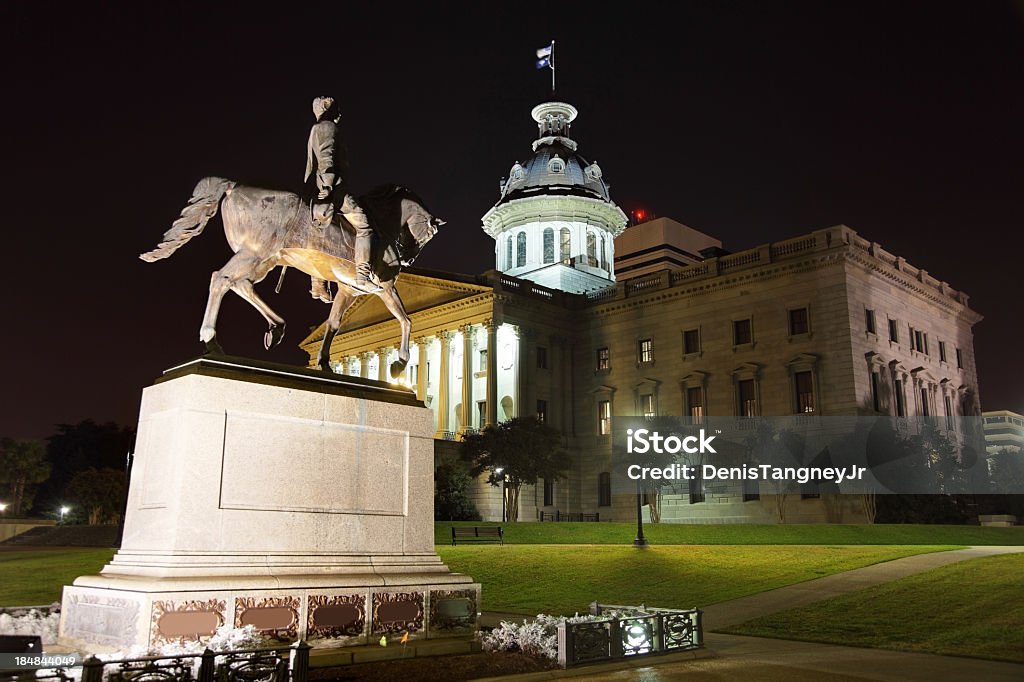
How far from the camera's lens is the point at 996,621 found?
16.6 m

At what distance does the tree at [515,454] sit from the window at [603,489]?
11.7 metres

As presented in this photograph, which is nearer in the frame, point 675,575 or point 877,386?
point 675,575

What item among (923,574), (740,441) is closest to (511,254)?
(740,441)

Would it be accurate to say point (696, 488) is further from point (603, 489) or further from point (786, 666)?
point (786, 666)

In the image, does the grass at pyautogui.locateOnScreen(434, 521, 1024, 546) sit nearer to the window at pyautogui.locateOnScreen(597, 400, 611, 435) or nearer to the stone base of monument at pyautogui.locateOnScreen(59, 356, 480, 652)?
the stone base of monument at pyautogui.locateOnScreen(59, 356, 480, 652)

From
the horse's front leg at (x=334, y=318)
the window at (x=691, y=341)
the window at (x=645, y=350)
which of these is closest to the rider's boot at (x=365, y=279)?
the horse's front leg at (x=334, y=318)

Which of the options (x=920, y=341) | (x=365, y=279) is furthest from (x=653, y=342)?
(x=365, y=279)

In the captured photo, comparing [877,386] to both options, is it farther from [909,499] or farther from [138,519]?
[138,519]

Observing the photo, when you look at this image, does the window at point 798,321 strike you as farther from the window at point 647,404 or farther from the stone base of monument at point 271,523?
the stone base of monument at point 271,523

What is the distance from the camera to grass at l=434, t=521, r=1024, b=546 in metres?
34.5

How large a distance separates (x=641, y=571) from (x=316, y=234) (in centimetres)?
1676

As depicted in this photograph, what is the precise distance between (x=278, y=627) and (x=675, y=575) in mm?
16802

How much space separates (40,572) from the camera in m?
25.9

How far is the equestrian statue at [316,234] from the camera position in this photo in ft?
Result: 38.9
